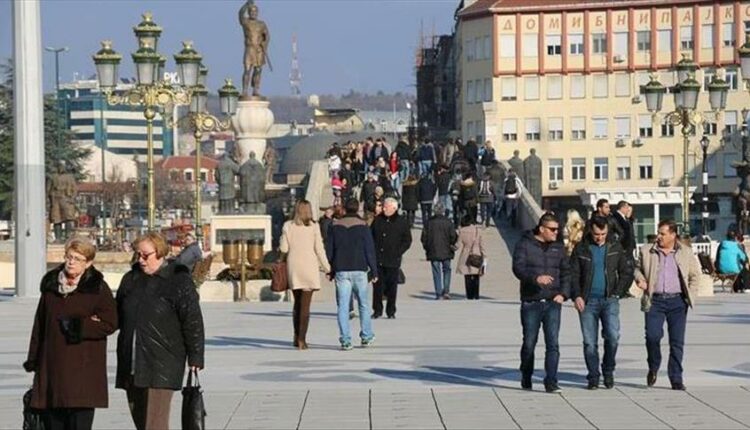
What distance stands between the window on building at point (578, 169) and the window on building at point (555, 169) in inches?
24.6

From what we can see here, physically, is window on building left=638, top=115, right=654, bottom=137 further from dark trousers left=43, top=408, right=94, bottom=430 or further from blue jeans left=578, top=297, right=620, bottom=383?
dark trousers left=43, top=408, right=94, bottom=430

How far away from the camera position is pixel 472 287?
32.7m

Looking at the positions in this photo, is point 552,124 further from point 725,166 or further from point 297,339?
point 297,339

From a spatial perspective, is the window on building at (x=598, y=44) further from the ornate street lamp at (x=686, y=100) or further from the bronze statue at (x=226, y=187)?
the ornate street lamp at (x=686, y=100)

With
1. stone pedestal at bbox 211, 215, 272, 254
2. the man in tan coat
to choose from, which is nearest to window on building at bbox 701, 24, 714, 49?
stone pedestal at bbox 211, 215, 272, 254

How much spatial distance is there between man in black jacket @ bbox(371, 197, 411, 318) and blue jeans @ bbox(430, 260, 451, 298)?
180 inches

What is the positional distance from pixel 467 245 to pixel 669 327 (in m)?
14.5

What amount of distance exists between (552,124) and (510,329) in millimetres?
89162

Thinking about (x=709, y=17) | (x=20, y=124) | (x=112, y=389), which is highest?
Result: (x=709, y=17)

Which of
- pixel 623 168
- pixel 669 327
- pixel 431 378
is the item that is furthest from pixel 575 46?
pixel 669 327

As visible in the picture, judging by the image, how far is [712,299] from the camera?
31750 millimetres

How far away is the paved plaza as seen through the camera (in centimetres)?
1594

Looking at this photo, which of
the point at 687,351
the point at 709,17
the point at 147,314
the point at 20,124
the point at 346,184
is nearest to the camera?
the point at 147,314

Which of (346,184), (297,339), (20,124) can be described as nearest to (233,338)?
(297,339)
